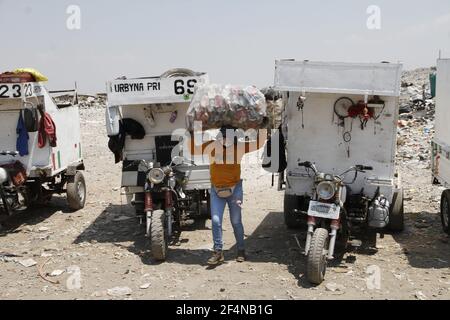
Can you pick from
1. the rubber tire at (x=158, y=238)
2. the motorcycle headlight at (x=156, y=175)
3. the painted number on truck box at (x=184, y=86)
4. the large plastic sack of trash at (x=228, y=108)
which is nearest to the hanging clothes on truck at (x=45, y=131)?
the painted number on truck box at (x=184, y=86)

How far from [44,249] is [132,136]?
223 cm

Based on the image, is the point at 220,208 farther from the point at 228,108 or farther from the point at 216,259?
the point at 228,108

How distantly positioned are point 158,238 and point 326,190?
2204 mm

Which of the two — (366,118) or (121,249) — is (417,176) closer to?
(366,118)

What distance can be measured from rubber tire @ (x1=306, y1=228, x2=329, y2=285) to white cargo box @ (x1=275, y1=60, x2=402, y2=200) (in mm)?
1275

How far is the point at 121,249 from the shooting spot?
7.20m

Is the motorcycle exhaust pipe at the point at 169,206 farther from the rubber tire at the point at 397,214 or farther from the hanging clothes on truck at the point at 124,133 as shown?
the rubber tire at the point at 397,214

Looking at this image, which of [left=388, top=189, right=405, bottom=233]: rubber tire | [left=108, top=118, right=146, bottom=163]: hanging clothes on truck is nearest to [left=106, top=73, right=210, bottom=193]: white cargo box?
[left=108, top=118, right=146, bottom=163]: hanging clothes on truck

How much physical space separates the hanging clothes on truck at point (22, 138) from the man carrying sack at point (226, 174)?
12.8 feet

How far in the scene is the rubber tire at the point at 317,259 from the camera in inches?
216

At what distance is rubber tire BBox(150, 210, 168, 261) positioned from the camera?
636 centimetres
